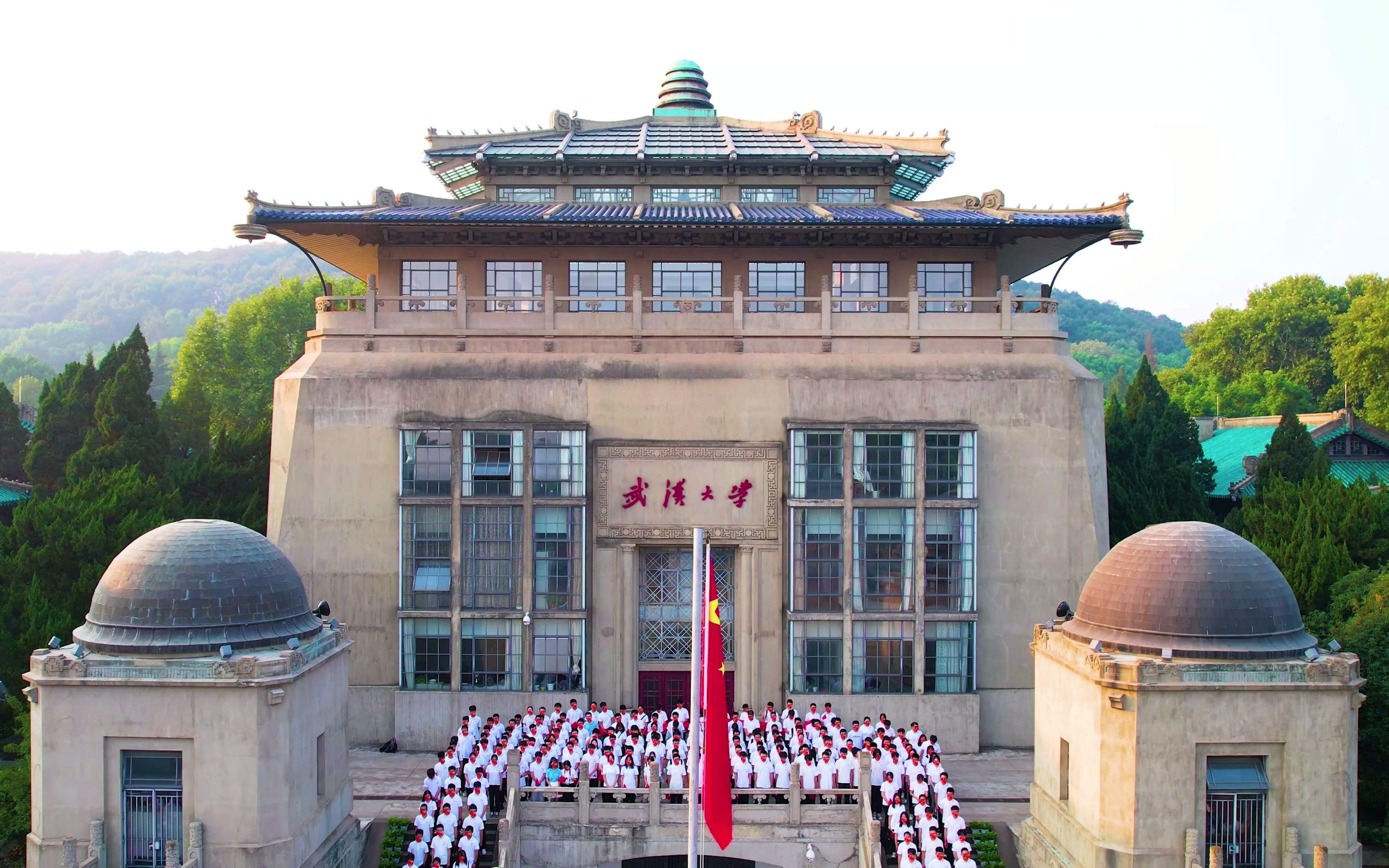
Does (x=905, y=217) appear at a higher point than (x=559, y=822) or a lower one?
higher

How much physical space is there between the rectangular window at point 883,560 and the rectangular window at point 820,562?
1.12 feet

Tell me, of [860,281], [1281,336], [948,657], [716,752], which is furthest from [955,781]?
[1281,336]

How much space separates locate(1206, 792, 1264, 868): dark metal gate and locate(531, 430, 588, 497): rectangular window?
1318cm

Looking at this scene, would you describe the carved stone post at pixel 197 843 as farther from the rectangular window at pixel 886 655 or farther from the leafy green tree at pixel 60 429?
the leafy green tree at pixel 60 429

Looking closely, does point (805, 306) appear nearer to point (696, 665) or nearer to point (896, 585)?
point (896, 585)

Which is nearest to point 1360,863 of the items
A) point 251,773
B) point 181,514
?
point 251,773

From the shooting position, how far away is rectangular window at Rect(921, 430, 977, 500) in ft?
73.8

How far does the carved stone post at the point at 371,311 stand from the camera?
76.4ft

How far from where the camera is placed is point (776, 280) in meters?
25.2

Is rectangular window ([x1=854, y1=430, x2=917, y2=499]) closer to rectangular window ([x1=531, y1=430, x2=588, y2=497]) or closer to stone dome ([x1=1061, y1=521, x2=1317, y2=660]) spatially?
rectangular window ([x1=531, y1=430, x2=588, y2=497])

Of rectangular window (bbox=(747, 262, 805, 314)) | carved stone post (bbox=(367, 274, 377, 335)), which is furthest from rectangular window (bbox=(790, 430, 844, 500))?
carved stone post (bbox=(367, 274, 377, 335))

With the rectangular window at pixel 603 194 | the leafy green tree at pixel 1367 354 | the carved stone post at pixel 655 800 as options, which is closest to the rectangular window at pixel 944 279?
the rectangular window at pixel 603 194

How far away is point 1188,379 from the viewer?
63.3 meters

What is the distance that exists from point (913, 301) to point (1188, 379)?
47.5 metres
